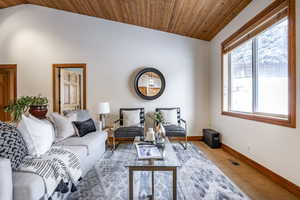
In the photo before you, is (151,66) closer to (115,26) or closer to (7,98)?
(115,26)

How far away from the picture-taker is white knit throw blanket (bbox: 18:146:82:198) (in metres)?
1.59

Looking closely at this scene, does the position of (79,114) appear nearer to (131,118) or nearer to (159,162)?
(131,118)

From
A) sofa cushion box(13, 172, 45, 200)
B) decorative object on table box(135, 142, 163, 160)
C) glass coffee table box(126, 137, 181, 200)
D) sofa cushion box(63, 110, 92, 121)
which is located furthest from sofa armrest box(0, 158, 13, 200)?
sofa cushion box(63, 110, 92, 121)

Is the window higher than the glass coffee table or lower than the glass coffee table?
higher

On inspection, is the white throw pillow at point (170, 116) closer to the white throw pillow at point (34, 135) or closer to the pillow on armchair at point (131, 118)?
the pillow on armchair at point (131, 118)

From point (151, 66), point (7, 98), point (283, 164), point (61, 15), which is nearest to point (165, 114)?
point (151, 66)

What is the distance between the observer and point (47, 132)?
2.17 meters

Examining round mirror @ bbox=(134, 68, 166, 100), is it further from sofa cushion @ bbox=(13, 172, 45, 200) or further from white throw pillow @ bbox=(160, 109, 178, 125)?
sofa cushion @ bbox=(13, 172, 45, 200)

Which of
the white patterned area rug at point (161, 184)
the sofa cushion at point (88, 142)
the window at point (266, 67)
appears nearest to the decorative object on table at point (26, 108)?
the sofa cushion at point (88, 142)

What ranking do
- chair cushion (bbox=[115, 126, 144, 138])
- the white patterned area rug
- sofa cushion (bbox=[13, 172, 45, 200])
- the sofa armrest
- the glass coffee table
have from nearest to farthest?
1. the sofa armrest
2. sofa cushion (bbox=[13, 172, 45, 200])
3. the glass coffee table
4. the white patterned area rug
5. chair cushion (bbox=[115, 126, 144, 138])

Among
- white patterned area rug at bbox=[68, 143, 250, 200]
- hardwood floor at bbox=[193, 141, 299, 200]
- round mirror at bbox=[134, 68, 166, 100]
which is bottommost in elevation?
hardwood floor at bbox=[193, 141, 299, 200]

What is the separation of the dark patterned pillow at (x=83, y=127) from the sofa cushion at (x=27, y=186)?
157 centimetres

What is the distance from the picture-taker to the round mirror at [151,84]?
4652 mm

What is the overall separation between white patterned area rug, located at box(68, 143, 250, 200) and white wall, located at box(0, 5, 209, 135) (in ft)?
6.82
